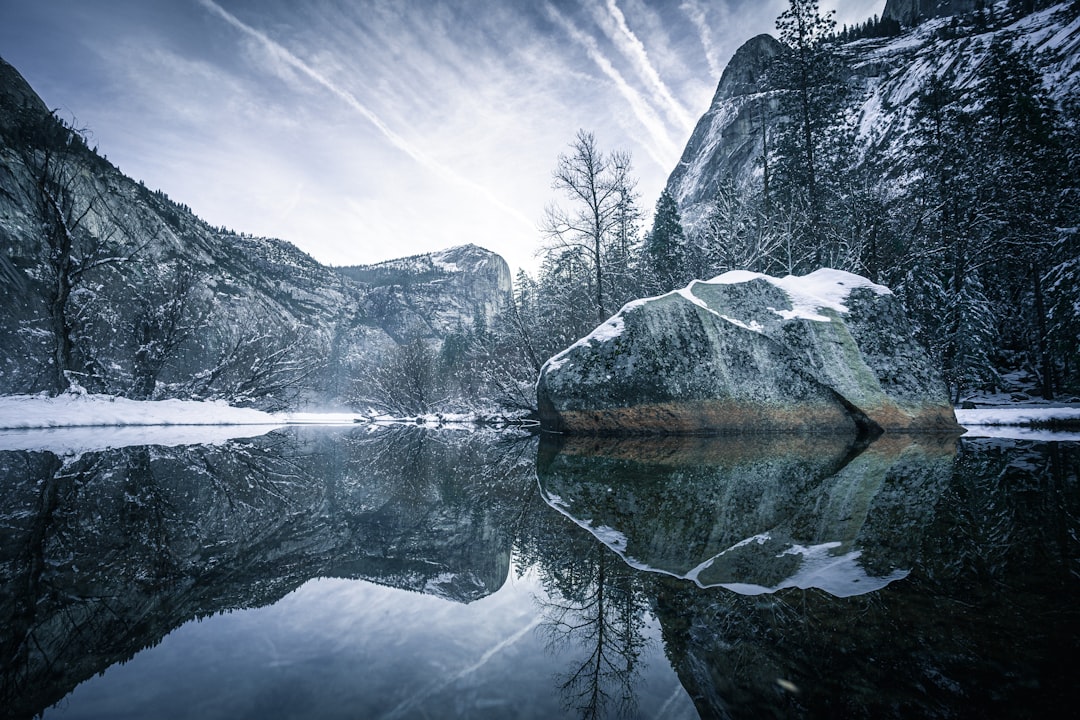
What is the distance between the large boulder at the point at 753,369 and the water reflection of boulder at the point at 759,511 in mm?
3719

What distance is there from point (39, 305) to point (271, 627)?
1720 inches

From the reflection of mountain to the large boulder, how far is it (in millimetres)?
5901

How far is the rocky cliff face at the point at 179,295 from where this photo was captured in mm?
15344

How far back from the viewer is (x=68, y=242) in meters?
12.8

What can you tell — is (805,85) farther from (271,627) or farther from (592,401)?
(271,627)

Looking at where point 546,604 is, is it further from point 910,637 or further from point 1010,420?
point 1010,420

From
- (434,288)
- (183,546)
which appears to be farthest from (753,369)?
(434,288)

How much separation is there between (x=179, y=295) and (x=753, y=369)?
62.9ft

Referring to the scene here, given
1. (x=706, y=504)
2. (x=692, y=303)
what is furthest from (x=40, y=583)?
(x=692, y=303)

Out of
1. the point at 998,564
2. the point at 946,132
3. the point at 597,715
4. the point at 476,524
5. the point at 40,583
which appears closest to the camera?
the point at 597,715

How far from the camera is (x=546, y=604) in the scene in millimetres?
1695

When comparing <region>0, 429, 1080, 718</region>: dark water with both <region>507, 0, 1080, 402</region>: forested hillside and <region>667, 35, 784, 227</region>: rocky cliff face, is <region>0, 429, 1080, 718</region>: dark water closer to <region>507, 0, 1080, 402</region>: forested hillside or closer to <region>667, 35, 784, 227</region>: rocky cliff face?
<region>507, 0, 1080, 402</region>: forested hillside

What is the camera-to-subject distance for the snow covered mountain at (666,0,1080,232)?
24.7 m

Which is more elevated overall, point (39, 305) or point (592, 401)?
point (39, 305)
